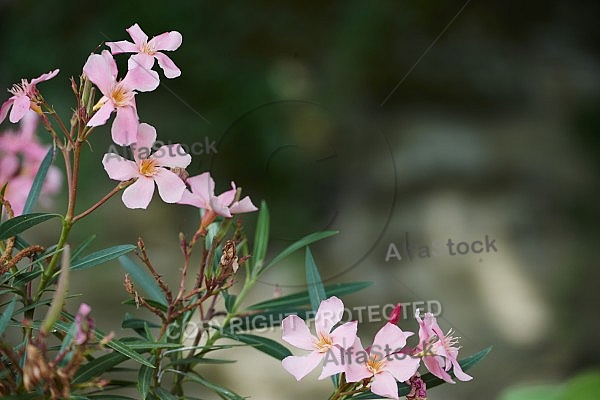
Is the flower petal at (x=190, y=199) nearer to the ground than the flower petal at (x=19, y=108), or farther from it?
nearer to the ground

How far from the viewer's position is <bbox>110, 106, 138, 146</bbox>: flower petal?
496 millimetres

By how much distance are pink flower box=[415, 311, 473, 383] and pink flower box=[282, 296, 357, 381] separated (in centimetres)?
6

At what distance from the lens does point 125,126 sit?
0.50 metres

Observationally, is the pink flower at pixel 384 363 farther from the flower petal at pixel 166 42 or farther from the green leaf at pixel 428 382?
the flower petal at pixel 166 42

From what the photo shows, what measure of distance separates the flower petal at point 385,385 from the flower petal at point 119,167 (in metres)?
0.23

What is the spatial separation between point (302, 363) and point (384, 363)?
0.20ft

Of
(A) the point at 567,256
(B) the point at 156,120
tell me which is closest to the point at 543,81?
(A) the point at 567,256

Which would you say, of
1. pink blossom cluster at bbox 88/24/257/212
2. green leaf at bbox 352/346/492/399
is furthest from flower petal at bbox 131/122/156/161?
green leaf at bbox 352/346/492/399

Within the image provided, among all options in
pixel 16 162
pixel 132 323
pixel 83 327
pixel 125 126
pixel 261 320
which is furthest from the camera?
pixel 16 162

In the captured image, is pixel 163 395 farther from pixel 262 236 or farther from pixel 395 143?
pixel 395 143

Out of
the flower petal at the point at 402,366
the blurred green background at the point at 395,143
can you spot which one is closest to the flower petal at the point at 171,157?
the flower petal at the point at 402,366

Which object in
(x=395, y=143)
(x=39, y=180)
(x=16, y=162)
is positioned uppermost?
(x=395, y=143)

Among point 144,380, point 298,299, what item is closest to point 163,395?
point 144,380

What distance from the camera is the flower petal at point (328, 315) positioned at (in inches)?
20.6
